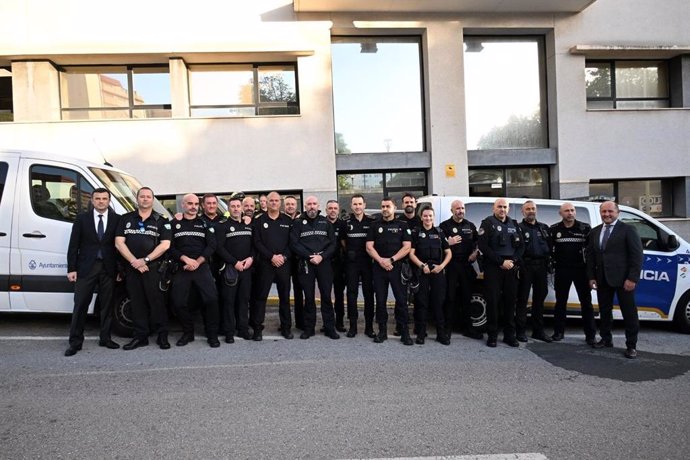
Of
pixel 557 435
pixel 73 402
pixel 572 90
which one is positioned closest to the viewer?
pixel 557 435

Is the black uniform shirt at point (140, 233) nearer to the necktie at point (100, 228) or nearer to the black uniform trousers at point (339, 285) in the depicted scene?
the necktie at point (100, 228)

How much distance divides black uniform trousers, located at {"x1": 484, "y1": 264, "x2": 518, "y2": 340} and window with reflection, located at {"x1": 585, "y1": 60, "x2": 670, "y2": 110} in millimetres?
10957

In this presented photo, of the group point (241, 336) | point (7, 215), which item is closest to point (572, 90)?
point (241, 336)

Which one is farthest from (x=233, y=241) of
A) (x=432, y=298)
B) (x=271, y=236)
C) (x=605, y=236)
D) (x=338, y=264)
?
(x=605, y=236)

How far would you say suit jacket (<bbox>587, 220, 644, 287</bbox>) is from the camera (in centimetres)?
568

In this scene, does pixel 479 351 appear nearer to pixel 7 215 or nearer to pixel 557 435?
pixel 557 435

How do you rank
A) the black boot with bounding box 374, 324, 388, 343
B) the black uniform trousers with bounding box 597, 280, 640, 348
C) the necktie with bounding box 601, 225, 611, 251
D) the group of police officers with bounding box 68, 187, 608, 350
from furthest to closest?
the black boot with bounding box 374, 324, 388, 343
the necktie with bounding box 601, 225, 611, 251
the group of police officers with bounding box 68, 187, 608, 350
the black uniform trousers with bounding box 597, 280, 640, 348

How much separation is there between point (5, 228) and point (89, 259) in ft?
4.64

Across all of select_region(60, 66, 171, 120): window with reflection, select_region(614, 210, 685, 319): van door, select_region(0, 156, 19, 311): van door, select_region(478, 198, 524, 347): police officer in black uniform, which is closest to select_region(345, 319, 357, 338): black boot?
select_region(478, 198, 524, 347): police officer in black uniform

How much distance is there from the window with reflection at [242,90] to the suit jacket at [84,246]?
8623mm

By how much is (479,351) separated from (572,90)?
1119 centimetres

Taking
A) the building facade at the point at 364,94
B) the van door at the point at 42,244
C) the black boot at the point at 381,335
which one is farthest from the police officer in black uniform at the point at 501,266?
the building facade at the point at 364,94

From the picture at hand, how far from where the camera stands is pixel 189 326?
5.88 metres

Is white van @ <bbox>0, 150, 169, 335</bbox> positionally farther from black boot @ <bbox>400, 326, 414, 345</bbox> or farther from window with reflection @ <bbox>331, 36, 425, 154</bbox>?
window with reflection @ <bbox>331, 36, 425, 154</bbox>
